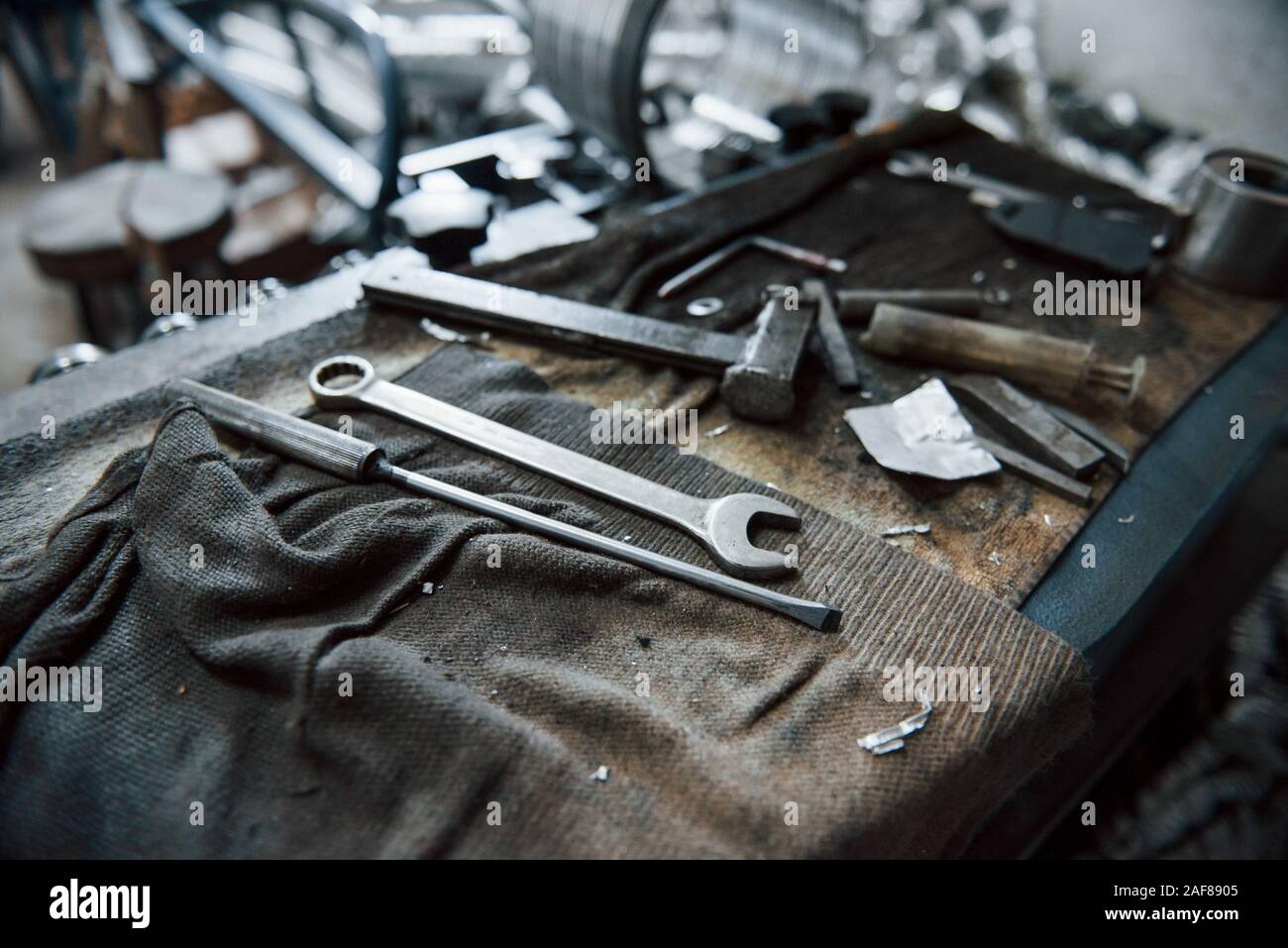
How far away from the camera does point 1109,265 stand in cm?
214

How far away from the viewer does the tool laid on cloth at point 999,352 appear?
1.76 metres

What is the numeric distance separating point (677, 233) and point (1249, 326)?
4.85 feet

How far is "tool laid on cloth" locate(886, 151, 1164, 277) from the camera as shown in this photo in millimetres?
2166

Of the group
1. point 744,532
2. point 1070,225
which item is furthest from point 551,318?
point 1070,225

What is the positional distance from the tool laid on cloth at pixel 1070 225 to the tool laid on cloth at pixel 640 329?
81 centimetres

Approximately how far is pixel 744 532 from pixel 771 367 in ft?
1.39

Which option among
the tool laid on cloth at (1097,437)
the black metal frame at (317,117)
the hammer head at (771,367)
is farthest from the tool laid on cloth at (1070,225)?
the black metal frame at (317,117)

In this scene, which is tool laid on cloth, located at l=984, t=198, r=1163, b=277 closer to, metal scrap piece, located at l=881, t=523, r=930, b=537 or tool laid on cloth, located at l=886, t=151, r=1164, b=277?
tool laid on cloth, located at l=886, t=151, r=1164, b=277

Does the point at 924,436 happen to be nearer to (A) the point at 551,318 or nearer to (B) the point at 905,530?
(B) the point at 905,530

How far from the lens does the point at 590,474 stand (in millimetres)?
1473

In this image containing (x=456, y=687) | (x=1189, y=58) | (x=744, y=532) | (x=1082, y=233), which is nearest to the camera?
(x=456, y=687)

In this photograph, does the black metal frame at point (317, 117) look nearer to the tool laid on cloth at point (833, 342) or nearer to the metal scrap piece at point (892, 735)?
the tool laid on cloth at point (833, 342)

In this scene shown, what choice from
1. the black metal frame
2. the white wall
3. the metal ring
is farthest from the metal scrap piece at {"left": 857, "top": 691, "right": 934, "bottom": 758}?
the white wall

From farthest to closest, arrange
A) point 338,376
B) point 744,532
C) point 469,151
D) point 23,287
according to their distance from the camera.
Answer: point 23,287 → point 469,151 → point 338,376 → point 744,532
